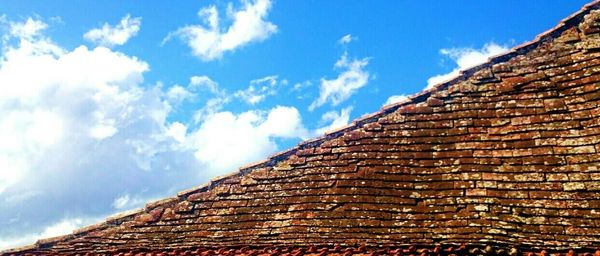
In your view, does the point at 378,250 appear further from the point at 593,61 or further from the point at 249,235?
the point at 593,61

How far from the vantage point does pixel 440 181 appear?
8406 mm

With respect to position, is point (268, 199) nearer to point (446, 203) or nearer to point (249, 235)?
point (249, 235)

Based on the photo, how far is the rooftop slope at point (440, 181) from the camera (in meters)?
7.61

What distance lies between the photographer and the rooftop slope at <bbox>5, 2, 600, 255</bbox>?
7613 mm

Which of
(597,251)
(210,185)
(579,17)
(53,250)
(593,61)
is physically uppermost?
(579,17)

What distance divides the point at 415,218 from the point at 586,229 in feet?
7.12

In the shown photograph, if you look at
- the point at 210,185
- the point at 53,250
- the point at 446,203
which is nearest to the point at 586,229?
the point at 446,203

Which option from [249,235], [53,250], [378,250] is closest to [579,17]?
[378,250]

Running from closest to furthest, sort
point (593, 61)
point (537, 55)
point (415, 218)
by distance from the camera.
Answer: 1. point (415, 218)
2. point (593, 61)
3. point (537, 55)

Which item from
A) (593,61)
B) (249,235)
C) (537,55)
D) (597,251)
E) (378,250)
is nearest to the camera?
(597,251)

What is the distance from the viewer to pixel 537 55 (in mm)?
9664

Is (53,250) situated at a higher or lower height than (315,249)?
higher

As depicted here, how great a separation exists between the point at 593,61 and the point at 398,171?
365 cm

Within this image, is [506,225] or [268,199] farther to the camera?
[268,199]
